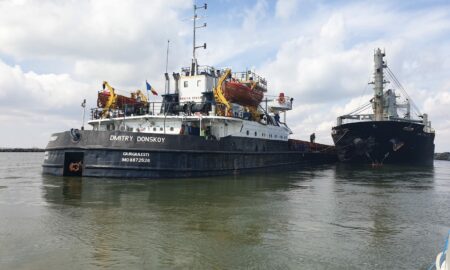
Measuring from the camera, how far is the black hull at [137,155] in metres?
17.9

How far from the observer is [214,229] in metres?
8.30

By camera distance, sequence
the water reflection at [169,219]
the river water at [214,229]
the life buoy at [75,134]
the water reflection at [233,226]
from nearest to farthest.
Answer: the river water at [214,229] → the water reflection at [233,226] → the water reflection at [169,219] → the life buoy at [75,134]

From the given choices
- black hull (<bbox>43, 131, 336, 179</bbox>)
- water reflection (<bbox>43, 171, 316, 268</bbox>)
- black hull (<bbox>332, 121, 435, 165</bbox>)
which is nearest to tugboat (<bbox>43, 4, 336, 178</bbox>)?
black hull (<bbox>43, 131, 336, 179</bbox>)

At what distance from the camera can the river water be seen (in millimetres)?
6102

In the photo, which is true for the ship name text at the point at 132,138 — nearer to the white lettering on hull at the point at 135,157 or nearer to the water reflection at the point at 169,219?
the white lettering on hull at the point at 135,157

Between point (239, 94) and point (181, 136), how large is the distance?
19.2 feet

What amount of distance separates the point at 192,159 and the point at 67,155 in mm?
6343

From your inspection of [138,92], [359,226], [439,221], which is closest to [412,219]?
[439,221]

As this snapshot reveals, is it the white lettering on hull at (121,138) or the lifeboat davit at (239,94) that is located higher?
the lifeboat davit at (239,94)

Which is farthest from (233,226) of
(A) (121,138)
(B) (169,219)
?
(A) (121,138)

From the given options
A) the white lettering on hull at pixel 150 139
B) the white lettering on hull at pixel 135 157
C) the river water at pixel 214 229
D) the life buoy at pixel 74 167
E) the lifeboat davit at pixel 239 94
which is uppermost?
the lifeboat davit at pixel 239 94

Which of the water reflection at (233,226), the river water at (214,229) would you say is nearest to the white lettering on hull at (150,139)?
the water reflection at (233,226)

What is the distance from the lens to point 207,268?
225 inches

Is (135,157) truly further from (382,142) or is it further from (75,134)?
(382,142)
